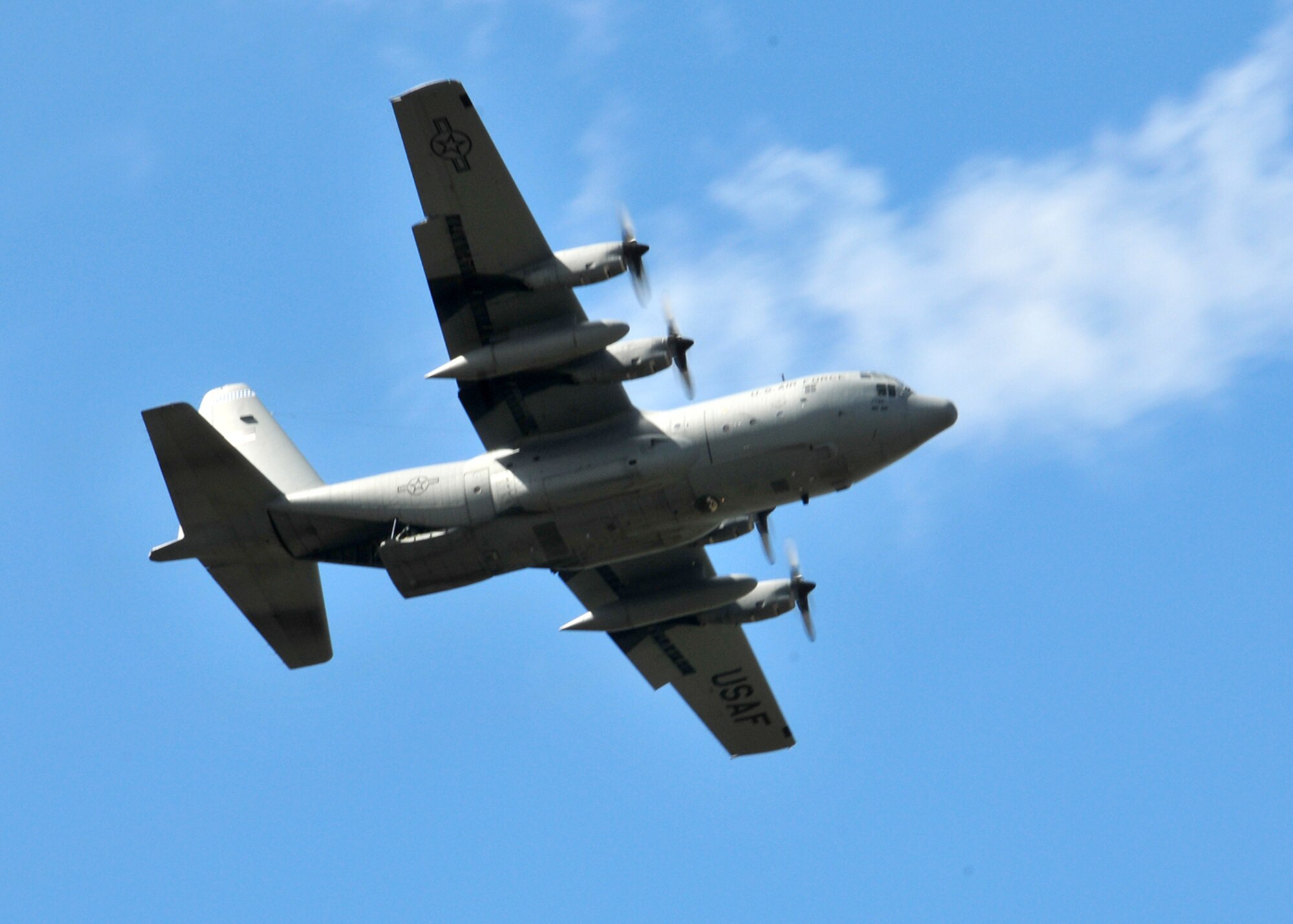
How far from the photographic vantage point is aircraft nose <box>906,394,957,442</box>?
28.8 metres

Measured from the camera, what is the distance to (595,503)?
28766 mm

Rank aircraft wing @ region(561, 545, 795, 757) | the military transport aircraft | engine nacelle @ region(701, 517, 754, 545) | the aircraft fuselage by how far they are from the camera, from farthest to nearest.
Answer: aircraft wing @ region(561, 545, 795, 757) < engine nacelle @ region(701, 517, 754, 545) < the aircraft fuselage < the military transport aircraft

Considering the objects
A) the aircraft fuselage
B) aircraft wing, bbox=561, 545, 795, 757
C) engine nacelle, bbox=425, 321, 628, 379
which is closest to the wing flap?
aircraft wing, bbox=561, 545, 795, 757

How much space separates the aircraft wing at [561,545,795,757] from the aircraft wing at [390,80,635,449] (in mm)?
5191

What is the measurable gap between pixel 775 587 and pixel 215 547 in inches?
477

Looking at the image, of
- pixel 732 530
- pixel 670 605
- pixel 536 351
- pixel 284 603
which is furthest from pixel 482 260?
pixel 670 605

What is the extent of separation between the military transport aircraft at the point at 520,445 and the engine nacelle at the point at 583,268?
35mm

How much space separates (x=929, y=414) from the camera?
2884cm

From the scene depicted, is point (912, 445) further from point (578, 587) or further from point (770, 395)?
point (578, 587)

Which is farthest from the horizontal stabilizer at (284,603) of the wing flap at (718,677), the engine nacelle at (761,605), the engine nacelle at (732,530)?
the engine nacelle at (761,605)

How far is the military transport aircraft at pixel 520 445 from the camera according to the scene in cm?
2759

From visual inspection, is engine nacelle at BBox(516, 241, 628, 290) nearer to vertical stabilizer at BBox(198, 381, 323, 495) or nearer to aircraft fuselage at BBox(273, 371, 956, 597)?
aircraft fuselage at BBox(273, 371, 956, 597)

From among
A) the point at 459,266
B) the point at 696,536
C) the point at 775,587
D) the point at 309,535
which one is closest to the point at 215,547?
the point at 309,535

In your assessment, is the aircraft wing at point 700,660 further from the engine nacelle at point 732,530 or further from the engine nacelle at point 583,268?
the engine nacelle at point 583,268
